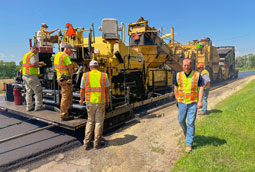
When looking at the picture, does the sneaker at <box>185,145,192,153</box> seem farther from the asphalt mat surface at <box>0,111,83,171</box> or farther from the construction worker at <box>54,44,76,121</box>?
the construction worker at <box>54,44,76,121</box>

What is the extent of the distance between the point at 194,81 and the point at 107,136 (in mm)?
2628

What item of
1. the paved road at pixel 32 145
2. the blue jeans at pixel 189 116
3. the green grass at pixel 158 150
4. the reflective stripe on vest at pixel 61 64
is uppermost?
the reflective stripe on vest at pixel 61 64

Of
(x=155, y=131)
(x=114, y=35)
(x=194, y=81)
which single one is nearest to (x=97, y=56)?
(x=114, y=35)

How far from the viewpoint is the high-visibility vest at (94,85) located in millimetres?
4168

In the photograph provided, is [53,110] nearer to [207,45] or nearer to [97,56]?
[97,56]

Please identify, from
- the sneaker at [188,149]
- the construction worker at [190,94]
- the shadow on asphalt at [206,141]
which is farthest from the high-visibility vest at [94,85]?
the shadow on asphalt at [206,141]

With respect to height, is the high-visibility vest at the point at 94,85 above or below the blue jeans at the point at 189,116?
above

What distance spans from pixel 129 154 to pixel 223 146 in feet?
6.06

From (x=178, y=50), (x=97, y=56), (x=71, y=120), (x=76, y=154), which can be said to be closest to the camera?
(x=76, y=154)

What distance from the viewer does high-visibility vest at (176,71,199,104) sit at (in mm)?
3785

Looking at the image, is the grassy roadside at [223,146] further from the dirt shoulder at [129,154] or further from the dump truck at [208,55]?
the dump truck at [208,55]

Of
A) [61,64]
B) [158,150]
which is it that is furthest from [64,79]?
[158,150]

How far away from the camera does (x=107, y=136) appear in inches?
202

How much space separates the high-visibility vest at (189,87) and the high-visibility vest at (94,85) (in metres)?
1.61
